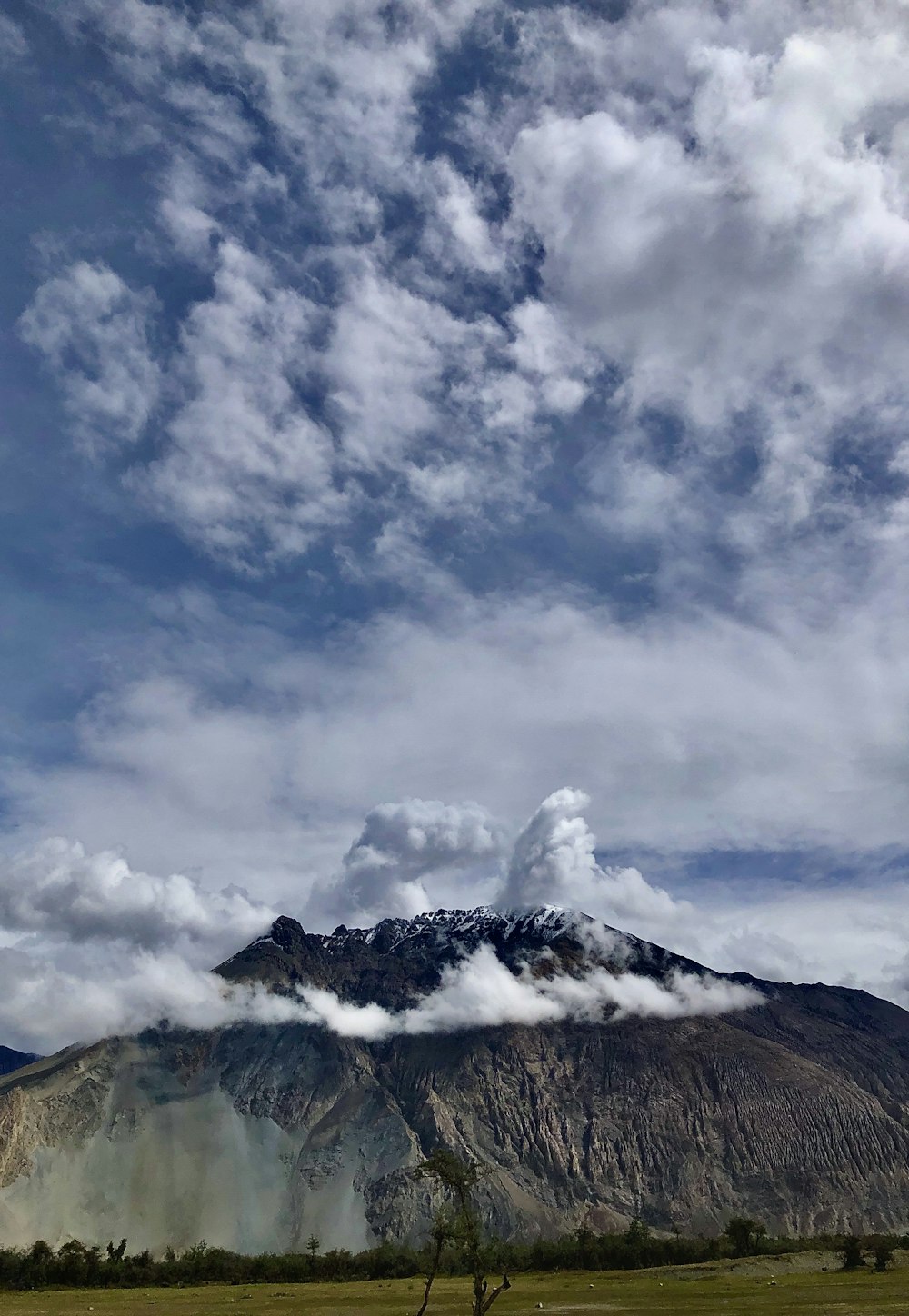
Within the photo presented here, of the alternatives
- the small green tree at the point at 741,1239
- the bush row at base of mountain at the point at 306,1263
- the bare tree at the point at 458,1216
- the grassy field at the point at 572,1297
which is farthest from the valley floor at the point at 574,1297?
the small green tree at the point at 741,1239

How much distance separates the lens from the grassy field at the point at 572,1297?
88250mm

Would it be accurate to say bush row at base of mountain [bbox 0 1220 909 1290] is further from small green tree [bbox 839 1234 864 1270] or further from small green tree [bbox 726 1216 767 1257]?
small green tree [bbox 839 1234 864 1270]

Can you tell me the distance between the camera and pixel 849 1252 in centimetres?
13625

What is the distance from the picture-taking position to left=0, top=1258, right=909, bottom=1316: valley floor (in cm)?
8819

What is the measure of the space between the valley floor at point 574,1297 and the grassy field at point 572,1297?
0.12m

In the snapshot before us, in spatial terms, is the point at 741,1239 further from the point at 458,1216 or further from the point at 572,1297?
the point at 458,1216

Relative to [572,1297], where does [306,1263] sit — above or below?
above

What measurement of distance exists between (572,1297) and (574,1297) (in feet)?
1.22

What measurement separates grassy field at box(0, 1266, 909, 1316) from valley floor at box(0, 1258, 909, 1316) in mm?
118

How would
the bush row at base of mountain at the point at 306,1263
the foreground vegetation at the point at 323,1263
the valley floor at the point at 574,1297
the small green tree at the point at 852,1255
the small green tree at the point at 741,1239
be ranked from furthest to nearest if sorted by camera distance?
1. the small green tree at the point at 741,1239
2. the bush row at base of mountain at the point at 306,1263
3. the foreground vegetation at the point at 323,1263
4. the small green tree at the point at 852,1255
5. the valley floor at the point at 574,1297

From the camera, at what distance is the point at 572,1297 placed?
112 m

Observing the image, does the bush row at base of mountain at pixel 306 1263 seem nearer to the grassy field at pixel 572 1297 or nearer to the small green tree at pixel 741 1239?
the small green tree at pixel 741 1239

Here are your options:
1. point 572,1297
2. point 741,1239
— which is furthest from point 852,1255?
point 741,1239

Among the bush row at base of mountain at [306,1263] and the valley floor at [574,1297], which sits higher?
the bush row at base of mountain at [306,1263]
